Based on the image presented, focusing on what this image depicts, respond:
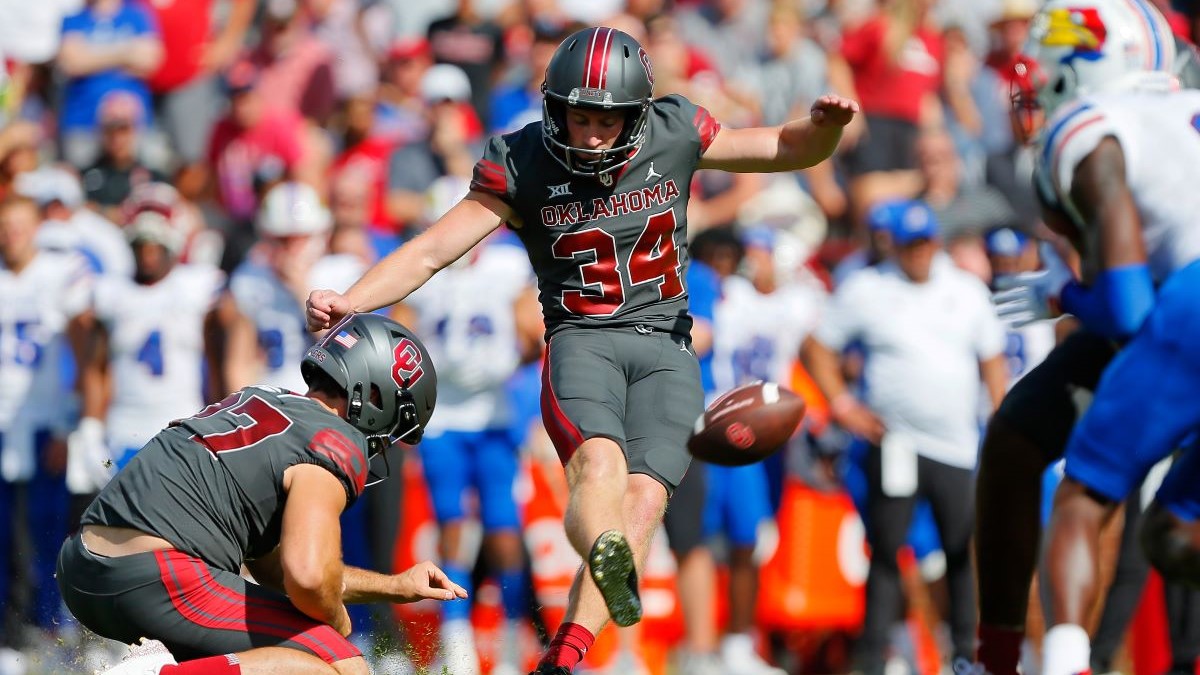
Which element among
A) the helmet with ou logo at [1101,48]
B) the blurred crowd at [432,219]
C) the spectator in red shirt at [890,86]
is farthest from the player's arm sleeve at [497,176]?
the spectator in red shirt at [890,86]

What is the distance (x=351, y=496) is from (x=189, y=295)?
4.06 meters

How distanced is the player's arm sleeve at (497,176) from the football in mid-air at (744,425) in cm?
99

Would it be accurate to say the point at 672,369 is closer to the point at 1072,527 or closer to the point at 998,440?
the point at 998,440

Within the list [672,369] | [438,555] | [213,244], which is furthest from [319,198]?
[672,369]

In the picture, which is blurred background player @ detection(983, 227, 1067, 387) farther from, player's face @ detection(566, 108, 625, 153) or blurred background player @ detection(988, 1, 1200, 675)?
blurred background player @ detection(988, 1, 1200, 675)

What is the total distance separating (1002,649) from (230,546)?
2302 millimetres

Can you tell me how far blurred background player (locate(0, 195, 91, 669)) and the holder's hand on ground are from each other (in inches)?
148

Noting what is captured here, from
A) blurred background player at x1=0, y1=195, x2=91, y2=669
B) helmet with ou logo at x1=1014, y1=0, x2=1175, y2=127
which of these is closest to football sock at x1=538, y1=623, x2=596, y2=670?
helmet with ou logo at x1=1014, y1=0, x2=1175, y2=127

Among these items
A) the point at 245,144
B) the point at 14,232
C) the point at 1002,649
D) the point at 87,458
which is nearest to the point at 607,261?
the point at 1002,649

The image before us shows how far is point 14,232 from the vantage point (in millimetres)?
8727

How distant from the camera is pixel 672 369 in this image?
5.58 meters

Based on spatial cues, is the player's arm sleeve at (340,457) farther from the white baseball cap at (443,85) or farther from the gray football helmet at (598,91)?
Result: the white baseball cap at (443,85)

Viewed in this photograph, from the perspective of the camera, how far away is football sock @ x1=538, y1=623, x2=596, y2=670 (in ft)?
16.3

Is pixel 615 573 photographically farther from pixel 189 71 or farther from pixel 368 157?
pixel 189 71
